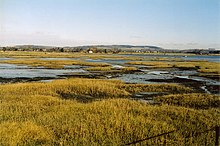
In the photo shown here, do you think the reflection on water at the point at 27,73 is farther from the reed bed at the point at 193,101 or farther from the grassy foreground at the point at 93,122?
the reed bed at the point at 193,101

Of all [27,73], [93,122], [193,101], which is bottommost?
[27,73]

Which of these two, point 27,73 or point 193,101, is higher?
point 193,101

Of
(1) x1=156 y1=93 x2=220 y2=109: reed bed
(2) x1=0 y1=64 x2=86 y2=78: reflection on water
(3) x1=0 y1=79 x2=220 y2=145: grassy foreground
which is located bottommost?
(2) x1=0 y1=64 x2=86 y2=78: reflection on water

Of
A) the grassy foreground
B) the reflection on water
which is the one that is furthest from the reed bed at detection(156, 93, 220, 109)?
the reflection on water

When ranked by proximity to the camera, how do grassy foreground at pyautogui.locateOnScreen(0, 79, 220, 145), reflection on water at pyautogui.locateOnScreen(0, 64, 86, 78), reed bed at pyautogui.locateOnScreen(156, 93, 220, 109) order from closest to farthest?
grassy foreground at pyautogui.locateOnScreen(0, 79, 220, 145), reed bed at pyautogui.locateOnScreen(156, 93, 220, 109), reflection on water at pyautogui.locateOnScreen(0, 64, 86, 78)

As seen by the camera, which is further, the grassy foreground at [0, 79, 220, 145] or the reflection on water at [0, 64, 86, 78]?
the reflection on water at [0, 64, 86, 78]

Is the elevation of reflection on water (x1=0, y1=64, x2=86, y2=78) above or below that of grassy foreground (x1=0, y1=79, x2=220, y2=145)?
below

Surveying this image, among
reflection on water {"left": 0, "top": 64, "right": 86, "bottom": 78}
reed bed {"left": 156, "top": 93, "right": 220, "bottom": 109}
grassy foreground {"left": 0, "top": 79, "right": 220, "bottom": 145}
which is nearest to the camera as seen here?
grassy foreground {"left": 0, "top": 79, "right": 220, "bottom": 145}

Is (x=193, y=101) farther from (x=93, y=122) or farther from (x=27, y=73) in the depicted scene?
(x=27, y=73)

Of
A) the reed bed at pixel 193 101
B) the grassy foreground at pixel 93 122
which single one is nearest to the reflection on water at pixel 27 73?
the grassy foreground at pixel 93 122

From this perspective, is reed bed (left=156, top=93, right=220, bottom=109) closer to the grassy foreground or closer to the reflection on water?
the grassy foreground

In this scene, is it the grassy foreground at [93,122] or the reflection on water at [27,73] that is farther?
the reflection on water at [27,73]

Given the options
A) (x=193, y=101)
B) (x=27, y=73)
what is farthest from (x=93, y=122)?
(x=27, y=73)

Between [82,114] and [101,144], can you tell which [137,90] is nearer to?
[82,114]
